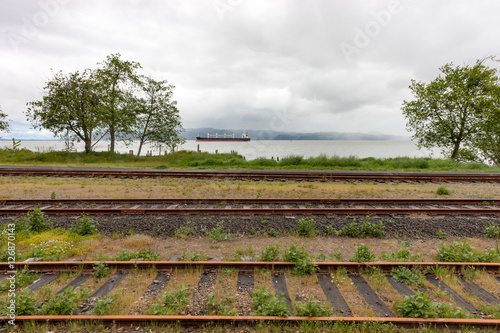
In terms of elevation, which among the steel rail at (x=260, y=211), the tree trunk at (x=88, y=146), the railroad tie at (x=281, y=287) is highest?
the tree trunk at (x=88, y=146)

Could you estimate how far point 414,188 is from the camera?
1288cm

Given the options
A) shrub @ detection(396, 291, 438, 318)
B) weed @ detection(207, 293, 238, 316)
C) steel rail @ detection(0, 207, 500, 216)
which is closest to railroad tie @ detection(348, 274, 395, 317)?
shrub @ detection(396, 291, 438, 318)

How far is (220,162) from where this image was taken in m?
23.0

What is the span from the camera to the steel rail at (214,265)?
192 inches

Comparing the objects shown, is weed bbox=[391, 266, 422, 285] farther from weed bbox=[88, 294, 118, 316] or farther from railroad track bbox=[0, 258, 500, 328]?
weed bbox=[88, 294, 118, 316]

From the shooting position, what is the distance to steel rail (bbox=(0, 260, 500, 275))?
4867mm

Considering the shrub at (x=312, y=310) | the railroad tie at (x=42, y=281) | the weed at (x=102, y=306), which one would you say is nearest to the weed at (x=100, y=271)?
the railroad tie at (x=42, y=281)

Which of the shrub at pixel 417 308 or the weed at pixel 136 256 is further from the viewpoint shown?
the weed at pixel 136 256

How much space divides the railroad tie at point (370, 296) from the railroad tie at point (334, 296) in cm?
41

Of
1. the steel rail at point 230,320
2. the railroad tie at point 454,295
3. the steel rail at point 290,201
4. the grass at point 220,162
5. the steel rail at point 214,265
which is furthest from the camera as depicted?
the grass at point 220,162

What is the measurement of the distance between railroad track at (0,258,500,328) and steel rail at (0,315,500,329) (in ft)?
0.04

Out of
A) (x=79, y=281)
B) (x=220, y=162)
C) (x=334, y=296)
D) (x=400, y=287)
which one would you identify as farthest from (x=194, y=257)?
(x=220, y=162)

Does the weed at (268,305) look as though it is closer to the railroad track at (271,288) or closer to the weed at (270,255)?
the railroad track at (271,288)

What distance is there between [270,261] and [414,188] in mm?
11389
